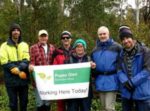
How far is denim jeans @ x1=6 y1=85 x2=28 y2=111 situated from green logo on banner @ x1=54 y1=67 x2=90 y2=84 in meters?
0.79

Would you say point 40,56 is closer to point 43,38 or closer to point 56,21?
point 43,38

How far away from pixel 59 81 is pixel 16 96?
105cm

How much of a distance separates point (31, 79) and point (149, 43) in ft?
29.8

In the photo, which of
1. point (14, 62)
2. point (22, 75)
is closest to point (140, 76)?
point (22, 75)

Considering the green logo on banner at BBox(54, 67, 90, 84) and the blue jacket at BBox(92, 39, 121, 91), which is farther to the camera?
the green logo on banner at BBox(54, 67, 90, 84)

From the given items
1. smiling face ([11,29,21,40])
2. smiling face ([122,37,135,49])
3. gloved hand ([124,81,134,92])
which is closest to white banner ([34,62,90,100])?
smiling face ([11,29,21,40])

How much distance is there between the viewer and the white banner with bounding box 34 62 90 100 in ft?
26.4

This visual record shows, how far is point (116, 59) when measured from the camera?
7543mm

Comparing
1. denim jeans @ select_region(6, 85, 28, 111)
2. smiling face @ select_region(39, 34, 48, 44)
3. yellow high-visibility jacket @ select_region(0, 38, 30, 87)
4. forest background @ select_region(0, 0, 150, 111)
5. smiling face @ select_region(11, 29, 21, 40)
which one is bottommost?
denim jeans @ select_region(6, 85, 28, 111)

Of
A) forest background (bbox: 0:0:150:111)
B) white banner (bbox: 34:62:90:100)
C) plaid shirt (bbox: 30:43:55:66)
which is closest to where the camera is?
white banner (bbox: 34:62:90:100)

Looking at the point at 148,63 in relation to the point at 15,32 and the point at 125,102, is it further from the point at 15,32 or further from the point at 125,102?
the point at 15,32

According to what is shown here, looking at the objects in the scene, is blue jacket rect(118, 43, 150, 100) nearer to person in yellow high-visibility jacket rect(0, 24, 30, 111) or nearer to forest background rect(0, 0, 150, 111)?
person in yellow high-visibility jacket rect(0, 24, 30, 111)

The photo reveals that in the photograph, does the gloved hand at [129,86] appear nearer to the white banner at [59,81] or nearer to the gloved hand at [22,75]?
the white banner at [59,81]

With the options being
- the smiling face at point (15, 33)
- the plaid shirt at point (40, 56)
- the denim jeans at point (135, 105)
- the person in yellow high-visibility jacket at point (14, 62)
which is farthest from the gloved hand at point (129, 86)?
the smiling face at point (15, 33)
